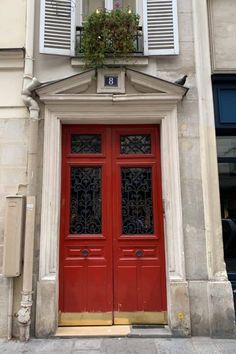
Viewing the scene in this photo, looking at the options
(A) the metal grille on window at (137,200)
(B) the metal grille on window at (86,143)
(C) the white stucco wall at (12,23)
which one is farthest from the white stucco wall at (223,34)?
(C) the white stucco wall at (12,23)

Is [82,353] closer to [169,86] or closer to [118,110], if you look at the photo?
[118,110]

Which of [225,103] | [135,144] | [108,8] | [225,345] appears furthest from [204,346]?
[108,8]

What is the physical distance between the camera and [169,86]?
481 cm

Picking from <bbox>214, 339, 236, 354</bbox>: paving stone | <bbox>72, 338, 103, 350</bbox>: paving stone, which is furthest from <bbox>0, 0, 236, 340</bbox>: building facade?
<bbox>72, 338, 103, 350</bbox>: paving stone

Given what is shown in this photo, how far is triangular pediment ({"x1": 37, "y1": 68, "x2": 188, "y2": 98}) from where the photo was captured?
4.80 meters

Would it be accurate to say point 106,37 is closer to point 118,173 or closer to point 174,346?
point 118,173

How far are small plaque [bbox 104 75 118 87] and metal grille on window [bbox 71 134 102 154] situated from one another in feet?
2.57

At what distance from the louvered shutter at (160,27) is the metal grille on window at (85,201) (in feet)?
6.69

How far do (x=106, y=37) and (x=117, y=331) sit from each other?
4.14 metres

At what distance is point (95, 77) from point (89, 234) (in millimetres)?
2328

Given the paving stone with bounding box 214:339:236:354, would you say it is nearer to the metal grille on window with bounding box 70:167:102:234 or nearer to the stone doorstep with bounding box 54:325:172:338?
the stone doorstep with bounding box 54:325:172:338

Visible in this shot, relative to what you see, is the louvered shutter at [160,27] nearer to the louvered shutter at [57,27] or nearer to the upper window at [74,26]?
the upper window at [74,26]

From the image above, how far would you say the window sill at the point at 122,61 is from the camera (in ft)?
16.1

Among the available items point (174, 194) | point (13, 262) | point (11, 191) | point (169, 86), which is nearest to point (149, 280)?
point (174, 194)
